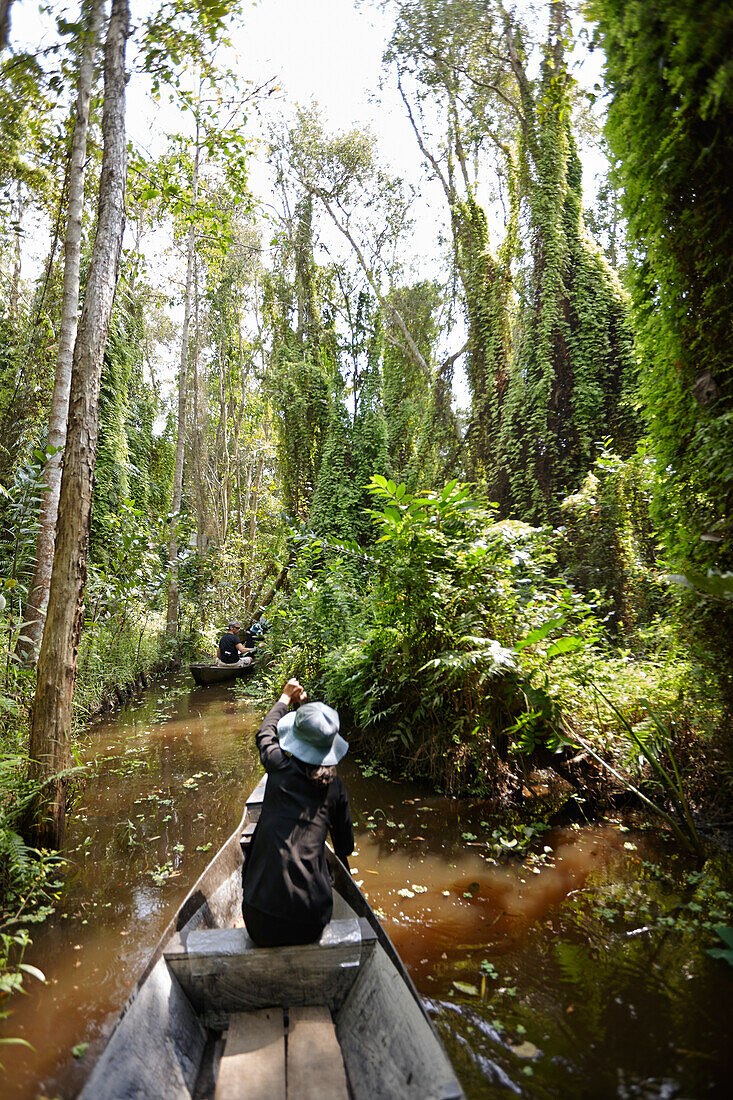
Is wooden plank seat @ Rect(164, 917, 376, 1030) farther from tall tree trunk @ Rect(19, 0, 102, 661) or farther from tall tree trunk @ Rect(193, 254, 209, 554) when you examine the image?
tall tree trunk @ Rect(193, 254, 209, 554)

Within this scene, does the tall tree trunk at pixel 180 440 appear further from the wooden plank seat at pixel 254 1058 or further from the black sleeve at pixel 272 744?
the wooden plank seat at pixel 254 1058

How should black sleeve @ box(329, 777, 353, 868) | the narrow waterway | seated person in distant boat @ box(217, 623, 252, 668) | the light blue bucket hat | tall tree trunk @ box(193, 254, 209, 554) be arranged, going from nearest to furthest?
the narrow waterway
the light blue bucket hat
black sleeve @ box(329, 777, 353, 868)
seated person in distant boat @ box(217, 623, 252, 668)
tall tree trunk @ box(193, 254, 209, 554)

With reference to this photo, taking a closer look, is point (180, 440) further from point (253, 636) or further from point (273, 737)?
point (273, 737)

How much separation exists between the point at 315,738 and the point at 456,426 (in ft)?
45.0

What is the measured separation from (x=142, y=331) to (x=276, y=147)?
842 cm

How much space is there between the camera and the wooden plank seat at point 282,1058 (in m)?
2.19

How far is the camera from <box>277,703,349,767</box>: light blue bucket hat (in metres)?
3.07

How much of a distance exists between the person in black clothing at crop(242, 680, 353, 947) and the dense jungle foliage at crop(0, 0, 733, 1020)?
5.29 feet

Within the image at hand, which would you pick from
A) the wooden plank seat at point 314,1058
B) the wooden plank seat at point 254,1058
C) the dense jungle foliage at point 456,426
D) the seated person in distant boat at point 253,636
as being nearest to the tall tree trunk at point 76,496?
the dense jungle foliage at point 456,426

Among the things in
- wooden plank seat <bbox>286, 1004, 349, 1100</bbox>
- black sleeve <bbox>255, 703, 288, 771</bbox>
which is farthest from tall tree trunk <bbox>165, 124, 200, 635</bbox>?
wooden plank seat <bbox>286, 1004, 349, 1100</bbox>

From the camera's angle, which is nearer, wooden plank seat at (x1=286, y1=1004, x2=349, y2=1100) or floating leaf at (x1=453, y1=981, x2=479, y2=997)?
wooden plank seat at (x1=286, y1=1004, x2=349, y2=1100)

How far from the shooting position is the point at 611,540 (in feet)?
27.0

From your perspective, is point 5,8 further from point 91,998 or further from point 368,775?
point 368,775

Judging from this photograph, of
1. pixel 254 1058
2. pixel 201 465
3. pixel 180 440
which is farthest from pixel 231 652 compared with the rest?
pixel 201 465
